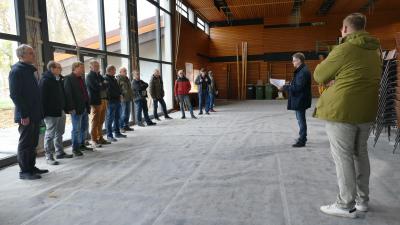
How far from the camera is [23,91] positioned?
353 cm

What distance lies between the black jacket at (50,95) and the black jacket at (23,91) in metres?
0.45

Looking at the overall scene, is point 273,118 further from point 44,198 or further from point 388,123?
point 44,198

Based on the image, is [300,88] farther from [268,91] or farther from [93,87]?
[268,91]

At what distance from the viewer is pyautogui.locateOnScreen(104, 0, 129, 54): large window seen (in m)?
7.49

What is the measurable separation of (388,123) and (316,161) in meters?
1.81

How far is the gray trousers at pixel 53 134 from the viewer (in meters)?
4.26

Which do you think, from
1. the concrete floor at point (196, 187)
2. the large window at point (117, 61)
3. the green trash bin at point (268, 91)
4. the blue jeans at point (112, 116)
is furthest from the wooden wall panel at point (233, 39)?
the concrete floor at point (196, 187)

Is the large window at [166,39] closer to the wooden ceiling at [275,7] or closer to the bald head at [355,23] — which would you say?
the wooden ceiling at [275,7]

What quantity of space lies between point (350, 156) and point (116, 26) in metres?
6.88

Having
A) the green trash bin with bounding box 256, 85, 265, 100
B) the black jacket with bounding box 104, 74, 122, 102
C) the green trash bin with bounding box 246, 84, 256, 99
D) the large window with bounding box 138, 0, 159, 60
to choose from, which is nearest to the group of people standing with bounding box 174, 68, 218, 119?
the large window with bounding box 138, 0, 159, 60

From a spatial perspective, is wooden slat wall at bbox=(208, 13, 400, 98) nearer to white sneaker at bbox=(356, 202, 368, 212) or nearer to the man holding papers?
the man holding papers

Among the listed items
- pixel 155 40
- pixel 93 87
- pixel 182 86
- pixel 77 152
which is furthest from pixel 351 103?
pixel 155 40

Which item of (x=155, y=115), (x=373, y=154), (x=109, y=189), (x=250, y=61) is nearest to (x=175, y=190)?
(x=109, y=189)

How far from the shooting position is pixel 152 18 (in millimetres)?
10312
